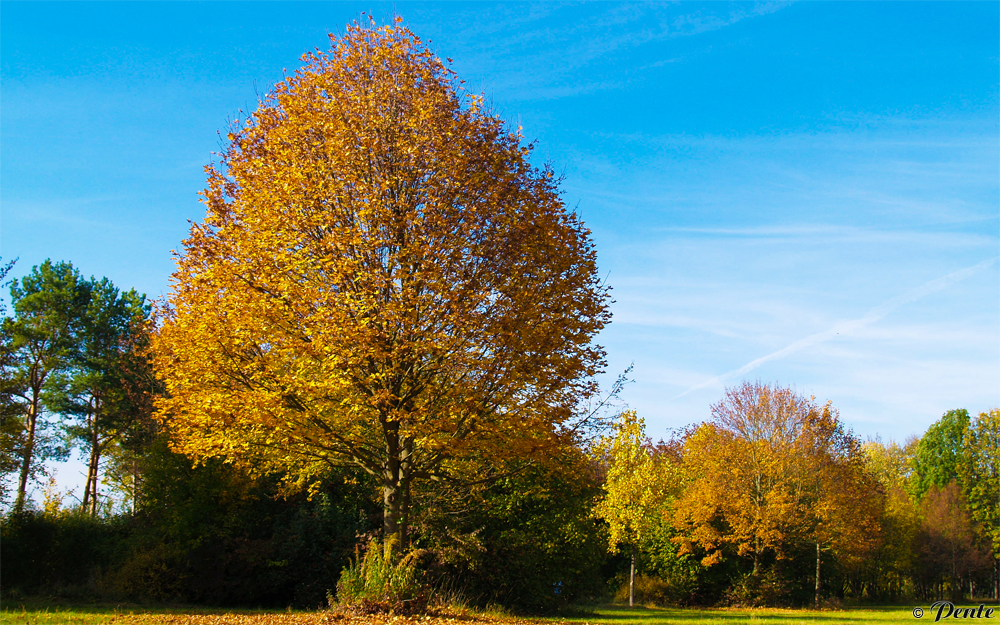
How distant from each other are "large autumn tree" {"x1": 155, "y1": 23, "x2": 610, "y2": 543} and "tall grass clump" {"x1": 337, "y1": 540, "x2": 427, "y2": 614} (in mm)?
2065

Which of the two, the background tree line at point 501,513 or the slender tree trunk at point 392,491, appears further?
the background tree line at point 501,513

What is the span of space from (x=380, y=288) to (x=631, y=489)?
22.1 m

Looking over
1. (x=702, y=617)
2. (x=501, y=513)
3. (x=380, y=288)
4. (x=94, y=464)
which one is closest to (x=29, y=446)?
(x=94, y=464)

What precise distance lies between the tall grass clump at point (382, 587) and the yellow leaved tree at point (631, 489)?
62.1 feet

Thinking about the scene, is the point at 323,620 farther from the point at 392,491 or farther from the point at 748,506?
the point at 748,506

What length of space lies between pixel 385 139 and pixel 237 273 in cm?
347

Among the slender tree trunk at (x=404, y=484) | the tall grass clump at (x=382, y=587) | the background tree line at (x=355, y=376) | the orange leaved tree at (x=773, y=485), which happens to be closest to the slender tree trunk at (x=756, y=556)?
the orange leaved tree at (x=773, y=485)

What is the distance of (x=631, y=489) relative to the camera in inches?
1180

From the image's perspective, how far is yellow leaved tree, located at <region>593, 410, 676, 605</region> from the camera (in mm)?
29625

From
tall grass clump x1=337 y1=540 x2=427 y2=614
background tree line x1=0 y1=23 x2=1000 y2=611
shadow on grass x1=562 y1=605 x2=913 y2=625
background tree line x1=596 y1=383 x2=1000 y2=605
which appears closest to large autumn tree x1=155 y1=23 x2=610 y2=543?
background tree line x1=0 y1=23 x2=1000 y2=611

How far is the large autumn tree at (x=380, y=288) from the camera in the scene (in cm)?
1097

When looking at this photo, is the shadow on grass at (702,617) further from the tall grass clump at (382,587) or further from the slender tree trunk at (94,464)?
the slender tree trunk at (94,464)

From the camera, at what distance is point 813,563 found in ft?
115

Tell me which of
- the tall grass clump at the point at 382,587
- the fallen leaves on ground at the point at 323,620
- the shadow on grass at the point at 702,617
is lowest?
the shadow on grass at the point at 702,617
